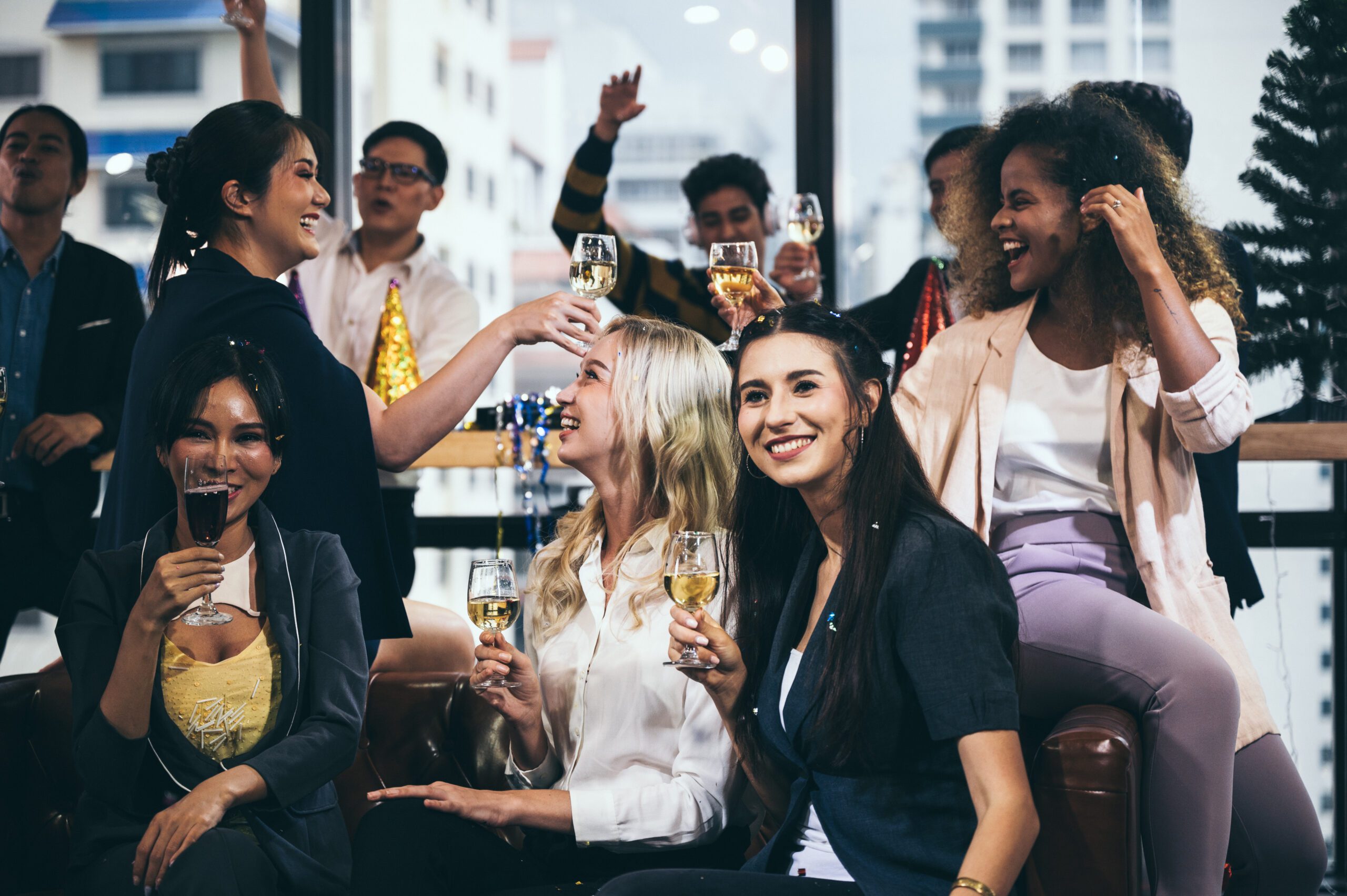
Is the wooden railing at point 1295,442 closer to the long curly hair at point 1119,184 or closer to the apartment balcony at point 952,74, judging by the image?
the long curly hair at point 1119,184

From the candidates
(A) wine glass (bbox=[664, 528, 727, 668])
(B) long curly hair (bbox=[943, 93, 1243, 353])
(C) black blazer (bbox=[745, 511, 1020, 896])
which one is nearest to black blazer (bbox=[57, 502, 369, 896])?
(A) wine glass (bbox=[664, 528, 727, 668])

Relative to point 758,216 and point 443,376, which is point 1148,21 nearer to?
point 758,216

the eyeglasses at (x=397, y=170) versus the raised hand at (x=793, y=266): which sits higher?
the eyeglasses at (x=397, y=170)

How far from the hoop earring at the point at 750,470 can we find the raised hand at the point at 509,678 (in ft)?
1.48

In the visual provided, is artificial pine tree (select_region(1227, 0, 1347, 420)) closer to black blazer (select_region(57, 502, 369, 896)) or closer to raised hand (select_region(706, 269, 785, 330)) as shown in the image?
raised hand (select_region(706, 269, 785, 330))

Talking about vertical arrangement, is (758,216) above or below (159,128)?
below

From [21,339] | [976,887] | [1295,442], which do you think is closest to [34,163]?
[21,339]

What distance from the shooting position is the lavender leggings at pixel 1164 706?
1.91 meters

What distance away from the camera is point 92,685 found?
188 centimetres

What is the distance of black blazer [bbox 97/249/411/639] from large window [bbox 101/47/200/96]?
248cm

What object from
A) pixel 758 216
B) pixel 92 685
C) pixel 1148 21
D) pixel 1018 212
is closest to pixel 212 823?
pixel 92 685

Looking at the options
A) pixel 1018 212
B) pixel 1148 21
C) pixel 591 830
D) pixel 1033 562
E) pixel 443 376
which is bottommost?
pixel 591 830

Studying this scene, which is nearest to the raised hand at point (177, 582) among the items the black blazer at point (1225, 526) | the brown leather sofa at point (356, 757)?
the brown leather sofa at point (356, 757)

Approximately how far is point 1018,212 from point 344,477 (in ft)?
4.35
